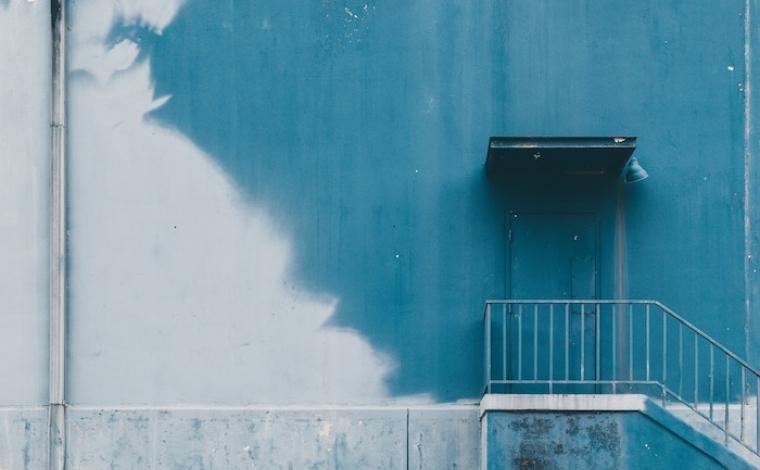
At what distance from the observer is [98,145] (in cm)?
1279

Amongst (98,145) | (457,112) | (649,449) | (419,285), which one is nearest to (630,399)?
(649,449)

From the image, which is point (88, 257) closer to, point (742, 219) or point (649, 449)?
point (649, 449)

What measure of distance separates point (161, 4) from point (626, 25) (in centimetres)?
514

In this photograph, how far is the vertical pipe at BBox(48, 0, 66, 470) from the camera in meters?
12.5

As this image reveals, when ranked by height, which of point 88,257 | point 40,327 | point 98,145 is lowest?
point 40,327

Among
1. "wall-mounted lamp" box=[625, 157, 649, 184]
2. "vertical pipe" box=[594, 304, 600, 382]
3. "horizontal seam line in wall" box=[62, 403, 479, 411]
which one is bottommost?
"horizontal seam line in wall" box=[62, 403, 479, 411]

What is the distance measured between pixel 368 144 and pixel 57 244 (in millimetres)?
3564

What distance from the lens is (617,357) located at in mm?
12305

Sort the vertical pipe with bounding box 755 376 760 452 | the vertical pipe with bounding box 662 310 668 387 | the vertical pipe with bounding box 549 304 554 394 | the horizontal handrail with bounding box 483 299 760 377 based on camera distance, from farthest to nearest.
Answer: the vertical pipe with bounding box 662 310 668 387, the vertical pipe with bounding box 549 304 554 394, the vertical pipe with bounding box 755 376 760 452, the horizontal handrail with bounding box 483 299 760 377

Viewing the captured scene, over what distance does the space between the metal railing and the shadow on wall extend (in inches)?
15.9

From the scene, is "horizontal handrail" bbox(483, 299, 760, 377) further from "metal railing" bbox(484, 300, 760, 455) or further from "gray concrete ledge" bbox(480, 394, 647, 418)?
"gray concrete ledge" bbox(480, 394, 647, 418)

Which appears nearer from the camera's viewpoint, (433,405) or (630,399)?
(630,399)

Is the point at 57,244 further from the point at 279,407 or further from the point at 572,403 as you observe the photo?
the point at 572,403

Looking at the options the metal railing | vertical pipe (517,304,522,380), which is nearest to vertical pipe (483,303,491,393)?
the metal railing
